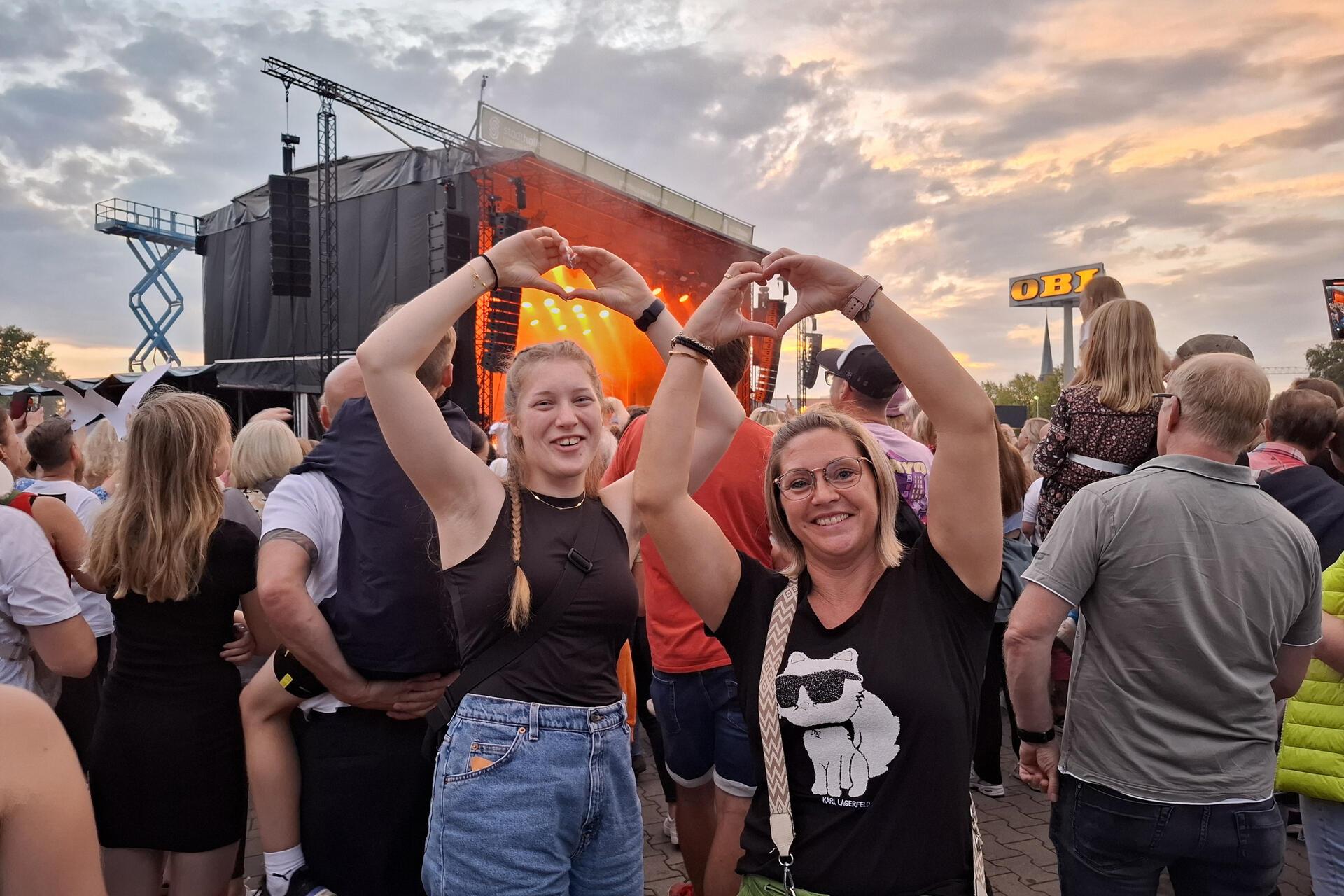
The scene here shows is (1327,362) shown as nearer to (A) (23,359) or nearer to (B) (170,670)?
(B) (170,670)

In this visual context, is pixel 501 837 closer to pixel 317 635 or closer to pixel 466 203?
pixel 317 635

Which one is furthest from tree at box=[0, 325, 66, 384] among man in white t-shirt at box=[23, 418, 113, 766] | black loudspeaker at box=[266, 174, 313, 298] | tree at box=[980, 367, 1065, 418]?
tree at box=[980, 367, 1065, 418]

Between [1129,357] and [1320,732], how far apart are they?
160cm

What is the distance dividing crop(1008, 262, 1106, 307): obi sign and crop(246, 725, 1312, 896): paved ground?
5229cm

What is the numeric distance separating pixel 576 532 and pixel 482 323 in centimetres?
1354

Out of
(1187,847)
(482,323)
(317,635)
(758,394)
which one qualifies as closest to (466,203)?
(482,323)

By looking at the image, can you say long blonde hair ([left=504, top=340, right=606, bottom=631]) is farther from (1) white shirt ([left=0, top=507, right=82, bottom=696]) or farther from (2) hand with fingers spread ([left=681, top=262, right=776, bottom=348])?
(1) white shirt ([left=0, top=507, right=82, bottom=696])

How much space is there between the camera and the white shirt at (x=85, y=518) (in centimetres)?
386

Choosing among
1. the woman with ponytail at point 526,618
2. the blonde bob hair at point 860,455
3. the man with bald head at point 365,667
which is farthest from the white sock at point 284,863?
the blonde bob hair at point 860,455

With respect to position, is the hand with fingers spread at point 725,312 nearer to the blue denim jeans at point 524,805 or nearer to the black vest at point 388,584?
the black vest at point 388,584

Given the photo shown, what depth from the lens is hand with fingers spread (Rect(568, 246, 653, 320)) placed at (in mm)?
2340

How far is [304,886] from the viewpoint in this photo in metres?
2.28

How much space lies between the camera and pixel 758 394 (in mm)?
21938

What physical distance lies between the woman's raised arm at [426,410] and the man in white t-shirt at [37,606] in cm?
158
